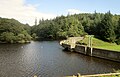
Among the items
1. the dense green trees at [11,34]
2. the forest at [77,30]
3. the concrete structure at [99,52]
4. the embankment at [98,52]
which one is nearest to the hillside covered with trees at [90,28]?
the forest at [77,30]

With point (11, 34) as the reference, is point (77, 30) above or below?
above

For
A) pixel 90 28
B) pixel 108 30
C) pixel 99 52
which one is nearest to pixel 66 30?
pixel 90 28

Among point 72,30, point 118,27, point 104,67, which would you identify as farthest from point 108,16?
point 104,67

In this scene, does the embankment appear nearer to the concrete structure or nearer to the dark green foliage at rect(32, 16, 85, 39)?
the concrete structure

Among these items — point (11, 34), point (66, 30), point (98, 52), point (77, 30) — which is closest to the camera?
point (98, 52)

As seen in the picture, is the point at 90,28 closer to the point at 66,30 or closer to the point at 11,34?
the point at 66,30

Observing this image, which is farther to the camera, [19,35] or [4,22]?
[4,22]

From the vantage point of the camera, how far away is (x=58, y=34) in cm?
15962

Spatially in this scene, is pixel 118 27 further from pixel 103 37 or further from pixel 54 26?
pixel 54 26

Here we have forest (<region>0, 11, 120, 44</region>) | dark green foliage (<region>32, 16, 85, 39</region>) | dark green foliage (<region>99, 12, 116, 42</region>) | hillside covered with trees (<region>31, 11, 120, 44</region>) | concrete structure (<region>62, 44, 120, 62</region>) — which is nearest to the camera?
concrete structure (<region>62, 44, 120, 62</region>)

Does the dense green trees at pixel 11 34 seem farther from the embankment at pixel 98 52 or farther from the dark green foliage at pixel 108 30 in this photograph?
the embankment at pixel 98 52

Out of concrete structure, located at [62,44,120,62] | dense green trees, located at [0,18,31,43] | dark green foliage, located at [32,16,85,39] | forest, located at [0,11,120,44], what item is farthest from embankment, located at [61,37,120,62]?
dark green foliage, located at [32,16,85,39]

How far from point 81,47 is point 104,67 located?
2533 centimetres

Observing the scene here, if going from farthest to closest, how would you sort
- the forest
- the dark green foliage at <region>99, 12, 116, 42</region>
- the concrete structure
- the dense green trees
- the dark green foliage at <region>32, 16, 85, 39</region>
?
the dark green foliage at <region>32, 16, 85, 39</region>
the dense green trees
the forest
the dark green foliage at <region>99, 12, 116, 42</region>
the concrete structure
